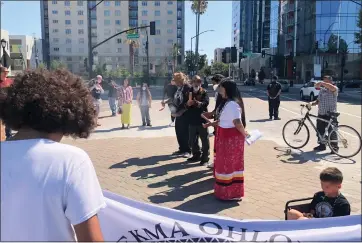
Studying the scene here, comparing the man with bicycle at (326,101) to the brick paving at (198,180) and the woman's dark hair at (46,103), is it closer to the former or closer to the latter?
the brick paving at (198,180)

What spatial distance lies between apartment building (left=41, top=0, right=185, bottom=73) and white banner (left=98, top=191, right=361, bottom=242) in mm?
106379

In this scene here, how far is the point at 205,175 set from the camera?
657 cm

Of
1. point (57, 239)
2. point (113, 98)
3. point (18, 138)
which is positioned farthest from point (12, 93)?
point (113, 98)

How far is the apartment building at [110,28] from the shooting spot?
10862cm

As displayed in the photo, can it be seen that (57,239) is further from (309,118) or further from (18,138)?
(309,118)

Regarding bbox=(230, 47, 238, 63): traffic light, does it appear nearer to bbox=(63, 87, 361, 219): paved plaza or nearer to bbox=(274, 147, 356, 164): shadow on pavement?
bbox=(63, 87, 361, 219): paved plaza

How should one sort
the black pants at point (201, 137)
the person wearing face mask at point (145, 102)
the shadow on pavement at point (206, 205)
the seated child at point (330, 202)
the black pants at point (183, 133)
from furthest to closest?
the person wearing face mask at point (145, 102) < the black pants at point (183, 133) < the black pants at point (201, 137) < the shadow on pavement at point (206, 205) < the seated child at point (330, 202)

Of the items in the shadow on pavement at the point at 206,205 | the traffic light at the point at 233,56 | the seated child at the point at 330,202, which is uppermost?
the traffic light at the point at 233,56

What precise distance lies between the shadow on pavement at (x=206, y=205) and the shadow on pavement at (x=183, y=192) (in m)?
0.05

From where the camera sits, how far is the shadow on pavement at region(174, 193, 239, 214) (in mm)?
4934

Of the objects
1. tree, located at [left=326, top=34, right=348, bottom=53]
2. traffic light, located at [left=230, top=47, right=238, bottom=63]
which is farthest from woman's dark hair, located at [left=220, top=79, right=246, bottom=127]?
tree, located at [left=326, top=34, right=348, bottom=53]

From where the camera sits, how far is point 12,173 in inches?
53.9

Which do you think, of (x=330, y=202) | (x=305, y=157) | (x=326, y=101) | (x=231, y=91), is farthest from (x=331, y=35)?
(x=330, y=202)

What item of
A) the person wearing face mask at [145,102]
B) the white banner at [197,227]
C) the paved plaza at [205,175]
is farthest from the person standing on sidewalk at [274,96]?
the white banner at [197,227]
